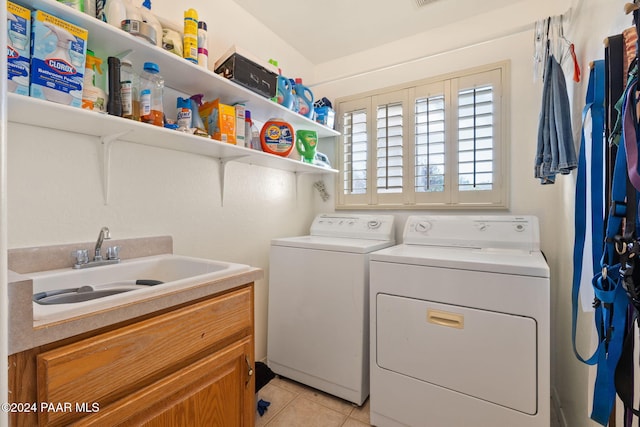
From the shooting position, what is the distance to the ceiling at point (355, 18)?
1922 mm

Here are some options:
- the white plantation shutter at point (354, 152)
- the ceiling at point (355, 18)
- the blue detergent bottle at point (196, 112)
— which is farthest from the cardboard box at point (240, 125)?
the white plantation shutter at point (354, 152)

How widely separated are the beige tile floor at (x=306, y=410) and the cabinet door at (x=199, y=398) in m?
0.56

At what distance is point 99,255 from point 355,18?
2.15 metres

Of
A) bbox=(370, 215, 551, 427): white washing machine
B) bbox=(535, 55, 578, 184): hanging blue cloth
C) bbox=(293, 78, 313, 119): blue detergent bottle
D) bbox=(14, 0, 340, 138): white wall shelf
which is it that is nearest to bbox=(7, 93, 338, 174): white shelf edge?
bbox=(14, 0, 340, 138): white wall shelf

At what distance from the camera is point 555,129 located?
4.35 ft

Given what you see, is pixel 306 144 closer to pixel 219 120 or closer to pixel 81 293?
pixel 219 120

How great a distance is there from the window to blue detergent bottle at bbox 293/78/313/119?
1.57 ft

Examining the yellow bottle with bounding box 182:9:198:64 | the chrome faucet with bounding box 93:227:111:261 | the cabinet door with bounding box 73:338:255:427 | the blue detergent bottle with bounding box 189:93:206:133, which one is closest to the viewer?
the cabinet door with bounding box 73:338:255:427

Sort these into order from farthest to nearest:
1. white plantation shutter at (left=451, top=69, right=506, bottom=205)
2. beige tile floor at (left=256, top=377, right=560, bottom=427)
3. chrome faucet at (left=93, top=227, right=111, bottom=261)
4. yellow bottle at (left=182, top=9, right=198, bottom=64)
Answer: white plantation shutter at (left=451, top=69, right=506, bottom=205), beige tile floor at (left=256, top=377, right=560, bottom=427), yellow bottle at (left=182, top=9, right=198, bottom=64), chrome faucet at (left=93, top=227, right=111, bottom=261)

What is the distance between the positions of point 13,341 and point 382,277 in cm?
139

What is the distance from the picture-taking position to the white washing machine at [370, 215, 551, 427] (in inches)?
47.9

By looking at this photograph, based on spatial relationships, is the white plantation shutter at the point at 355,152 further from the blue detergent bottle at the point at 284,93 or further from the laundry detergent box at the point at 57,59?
the laundry detergent box at the point at 57,59

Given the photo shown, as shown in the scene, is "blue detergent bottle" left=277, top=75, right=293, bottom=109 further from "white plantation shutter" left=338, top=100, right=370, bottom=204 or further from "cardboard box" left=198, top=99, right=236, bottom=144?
"white plantation shutter" left=338, top=100, right=370, bottom=204

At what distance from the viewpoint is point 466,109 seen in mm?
2035
